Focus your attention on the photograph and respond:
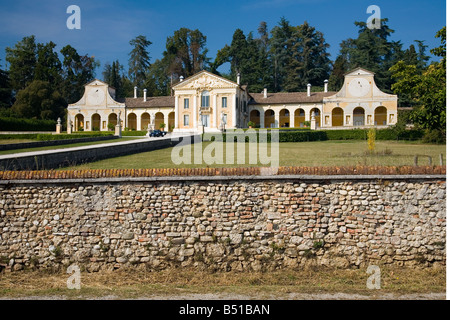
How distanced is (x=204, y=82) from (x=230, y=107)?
5086 mm

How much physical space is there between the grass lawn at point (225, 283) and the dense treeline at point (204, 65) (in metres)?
44.1

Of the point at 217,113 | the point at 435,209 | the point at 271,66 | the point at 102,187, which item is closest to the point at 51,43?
the point at 217,113

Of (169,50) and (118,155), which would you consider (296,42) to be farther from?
(118,155)

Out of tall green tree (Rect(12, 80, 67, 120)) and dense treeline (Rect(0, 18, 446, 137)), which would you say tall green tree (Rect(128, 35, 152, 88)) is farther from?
tall green tree (Rect(12, 80, 67, 120))

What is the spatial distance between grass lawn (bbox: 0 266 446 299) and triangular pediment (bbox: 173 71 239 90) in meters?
42.7

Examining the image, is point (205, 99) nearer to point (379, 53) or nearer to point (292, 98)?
point (292, 98)

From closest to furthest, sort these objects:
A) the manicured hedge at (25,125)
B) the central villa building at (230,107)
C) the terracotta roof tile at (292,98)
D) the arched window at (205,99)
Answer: the manicured hedge at (25,125) → the central villa building at (230,107) → the arched window at (205,99) → the terracotta roof tile at (292,98)

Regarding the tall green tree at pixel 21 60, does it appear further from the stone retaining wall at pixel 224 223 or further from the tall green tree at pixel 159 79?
the stone retaining wall at pixel 224 223

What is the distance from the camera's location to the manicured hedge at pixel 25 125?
130 feet

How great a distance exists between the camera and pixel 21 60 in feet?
181

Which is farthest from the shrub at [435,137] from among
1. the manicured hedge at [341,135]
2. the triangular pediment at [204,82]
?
the triangular pediment at [204,82]

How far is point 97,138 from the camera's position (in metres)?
28.1

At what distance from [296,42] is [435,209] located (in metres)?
61.8

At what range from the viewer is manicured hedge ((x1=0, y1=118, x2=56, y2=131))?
39634 millimetres
